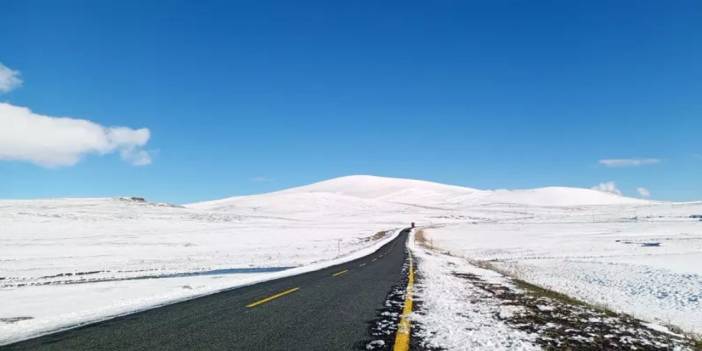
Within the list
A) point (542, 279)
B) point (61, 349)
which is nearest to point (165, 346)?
point (61, 349)

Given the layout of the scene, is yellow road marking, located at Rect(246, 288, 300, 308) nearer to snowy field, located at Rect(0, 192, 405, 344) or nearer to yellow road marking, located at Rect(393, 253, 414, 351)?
snowy field, located at Rect(0, 192, 405, 344)

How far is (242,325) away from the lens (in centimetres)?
840

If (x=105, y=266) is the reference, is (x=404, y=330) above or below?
above

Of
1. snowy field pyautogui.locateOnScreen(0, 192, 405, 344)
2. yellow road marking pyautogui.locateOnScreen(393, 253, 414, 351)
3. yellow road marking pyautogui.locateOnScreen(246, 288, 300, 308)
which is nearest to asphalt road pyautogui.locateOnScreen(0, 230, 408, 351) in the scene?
yellow road marking pyautogui.locateOnScreen(246, 288, 300, 308)

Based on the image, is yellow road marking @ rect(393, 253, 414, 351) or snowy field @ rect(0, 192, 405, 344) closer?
yellow road marking @ rect(393, 253, 414, 351)

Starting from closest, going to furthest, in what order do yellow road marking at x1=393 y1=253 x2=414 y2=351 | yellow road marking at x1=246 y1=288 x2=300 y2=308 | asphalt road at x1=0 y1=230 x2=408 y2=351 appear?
yellow road marking at x1=393 y1=253 x2=414 y2=351
asphalt road at x1=0 y1=230 x2=408 y2=351
yellow road marking at x1=246 y1=288 x2=300 y2=308

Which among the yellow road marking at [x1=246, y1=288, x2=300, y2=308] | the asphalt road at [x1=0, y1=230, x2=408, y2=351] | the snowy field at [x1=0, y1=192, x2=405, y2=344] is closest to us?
the asphalt road at [x1=0, y1=230, x2=408, y2=351]

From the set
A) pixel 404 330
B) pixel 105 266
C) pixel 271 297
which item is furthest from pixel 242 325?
pixel 105 266

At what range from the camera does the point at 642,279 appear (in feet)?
67.6

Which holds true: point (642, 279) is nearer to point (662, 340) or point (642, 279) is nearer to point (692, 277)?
point (692, 277)

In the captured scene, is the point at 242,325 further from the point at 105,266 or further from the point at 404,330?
the point at 105,266

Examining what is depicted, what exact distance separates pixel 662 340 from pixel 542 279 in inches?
525

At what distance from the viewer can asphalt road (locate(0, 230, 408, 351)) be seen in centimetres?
700

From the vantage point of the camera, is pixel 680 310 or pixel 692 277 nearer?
pixel 680 310
